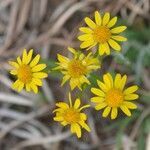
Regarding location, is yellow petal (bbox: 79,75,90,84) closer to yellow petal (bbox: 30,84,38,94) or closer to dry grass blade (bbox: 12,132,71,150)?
yellow petal (bbox: 30,84,38,94)

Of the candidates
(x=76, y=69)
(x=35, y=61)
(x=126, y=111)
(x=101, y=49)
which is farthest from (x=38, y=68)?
(x=126, y=111)

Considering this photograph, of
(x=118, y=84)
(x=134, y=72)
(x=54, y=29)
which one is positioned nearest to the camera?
(x=118, y=84)

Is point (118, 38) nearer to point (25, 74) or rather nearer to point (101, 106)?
point (101, 106)

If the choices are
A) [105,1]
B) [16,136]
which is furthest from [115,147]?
[105,1]

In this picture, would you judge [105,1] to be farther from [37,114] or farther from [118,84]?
[118,84]

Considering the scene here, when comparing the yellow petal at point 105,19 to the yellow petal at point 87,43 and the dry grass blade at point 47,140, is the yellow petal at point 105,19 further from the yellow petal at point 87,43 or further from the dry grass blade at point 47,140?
the dry grass blade at point 47,140

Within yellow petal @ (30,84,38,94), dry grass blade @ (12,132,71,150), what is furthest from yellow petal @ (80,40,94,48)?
dry grass blade @ (12,132,71,150)

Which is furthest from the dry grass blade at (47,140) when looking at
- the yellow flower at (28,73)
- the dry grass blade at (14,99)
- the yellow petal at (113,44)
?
the yellow petal at (113,44)
